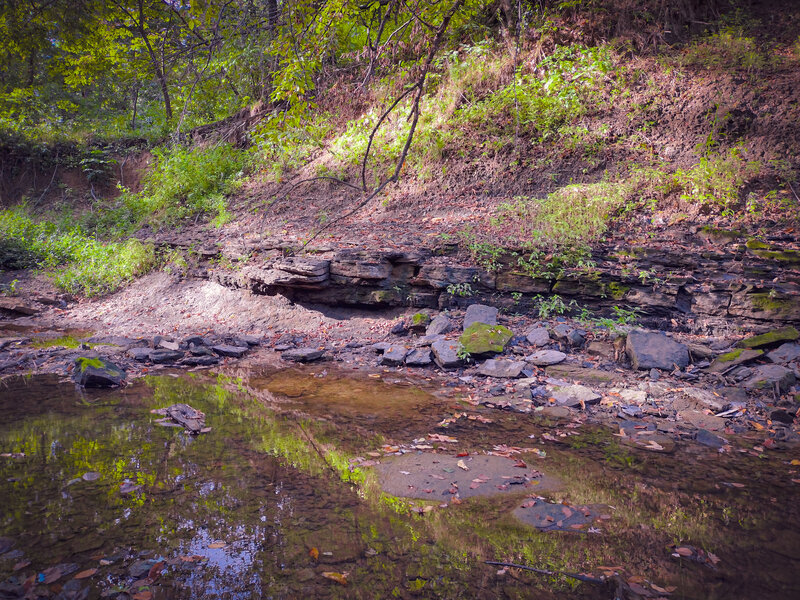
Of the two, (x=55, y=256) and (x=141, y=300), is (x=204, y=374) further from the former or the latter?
(x=55, y=256)

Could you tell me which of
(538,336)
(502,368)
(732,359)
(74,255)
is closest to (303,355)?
(502,368)

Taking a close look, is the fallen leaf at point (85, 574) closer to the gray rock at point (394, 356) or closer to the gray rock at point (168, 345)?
the gray rock at point (394, 356)

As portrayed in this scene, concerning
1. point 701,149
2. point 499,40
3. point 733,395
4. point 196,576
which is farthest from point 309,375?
point 499,40

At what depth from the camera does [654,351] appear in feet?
18.3

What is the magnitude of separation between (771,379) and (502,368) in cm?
277

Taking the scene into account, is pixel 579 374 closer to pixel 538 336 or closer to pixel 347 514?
pixel 538 336

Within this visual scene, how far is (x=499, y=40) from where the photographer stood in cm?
1164

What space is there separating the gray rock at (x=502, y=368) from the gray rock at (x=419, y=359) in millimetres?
764

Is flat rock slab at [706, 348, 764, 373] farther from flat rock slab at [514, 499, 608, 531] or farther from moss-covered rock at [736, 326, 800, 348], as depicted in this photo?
flat rock slab at [514, 499, 608, 531]

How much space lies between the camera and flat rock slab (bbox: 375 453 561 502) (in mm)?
3094

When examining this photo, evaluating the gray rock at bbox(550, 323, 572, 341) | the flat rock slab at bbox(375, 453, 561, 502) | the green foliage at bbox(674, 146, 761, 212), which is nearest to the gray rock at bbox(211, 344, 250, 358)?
the flat rock slab at bbox(375, 453, 561, 502)

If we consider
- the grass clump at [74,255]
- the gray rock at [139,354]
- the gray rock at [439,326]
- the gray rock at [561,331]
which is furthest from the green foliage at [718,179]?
the grass clump at [74,255]

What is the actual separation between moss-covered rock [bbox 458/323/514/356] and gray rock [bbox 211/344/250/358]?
330 centimetres

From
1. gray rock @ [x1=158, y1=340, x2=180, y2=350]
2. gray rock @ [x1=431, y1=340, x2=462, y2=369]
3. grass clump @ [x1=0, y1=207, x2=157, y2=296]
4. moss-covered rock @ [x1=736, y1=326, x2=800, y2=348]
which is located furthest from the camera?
grass clump @ [x1=0, y1=207, x2=157, y2=296]
